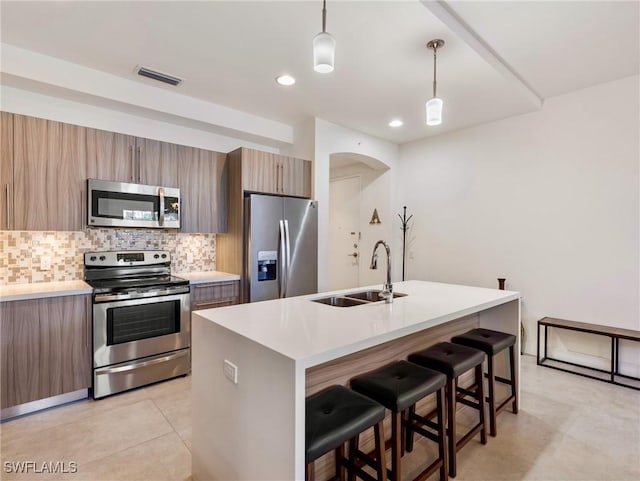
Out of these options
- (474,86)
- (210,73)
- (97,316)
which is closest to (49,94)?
(210,73)

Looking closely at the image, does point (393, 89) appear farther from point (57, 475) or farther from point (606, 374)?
point (57, 475)

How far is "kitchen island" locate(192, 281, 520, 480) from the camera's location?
3.94ft

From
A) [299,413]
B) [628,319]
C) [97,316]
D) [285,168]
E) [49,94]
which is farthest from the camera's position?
[285,168]

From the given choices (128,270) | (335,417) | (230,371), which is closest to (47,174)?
(128,270)

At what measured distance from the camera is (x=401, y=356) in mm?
2133

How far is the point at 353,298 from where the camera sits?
2.41 m

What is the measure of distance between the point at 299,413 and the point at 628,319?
142 inches

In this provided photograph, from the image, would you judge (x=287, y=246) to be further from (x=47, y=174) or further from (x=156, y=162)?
(x=47, y=174)

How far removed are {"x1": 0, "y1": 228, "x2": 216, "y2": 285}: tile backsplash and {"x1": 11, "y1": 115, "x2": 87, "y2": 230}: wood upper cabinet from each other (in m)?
0.34

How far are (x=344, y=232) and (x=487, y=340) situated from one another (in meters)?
3.79

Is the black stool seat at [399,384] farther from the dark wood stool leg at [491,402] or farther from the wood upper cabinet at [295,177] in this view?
the wood upper cabinet at [295,177]

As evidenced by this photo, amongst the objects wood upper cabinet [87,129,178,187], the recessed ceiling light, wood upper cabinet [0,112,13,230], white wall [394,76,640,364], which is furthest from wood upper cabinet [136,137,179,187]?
white wall [394,76,640,364]

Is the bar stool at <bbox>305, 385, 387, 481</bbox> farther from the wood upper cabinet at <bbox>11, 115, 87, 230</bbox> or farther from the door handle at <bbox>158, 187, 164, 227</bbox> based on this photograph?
the wood upper cabinet at <bbox>11, 115, 87, 230</bbox>

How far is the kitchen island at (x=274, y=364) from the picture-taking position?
47.3 inches
